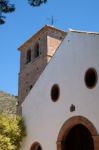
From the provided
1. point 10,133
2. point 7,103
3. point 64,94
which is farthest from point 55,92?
point 7,103

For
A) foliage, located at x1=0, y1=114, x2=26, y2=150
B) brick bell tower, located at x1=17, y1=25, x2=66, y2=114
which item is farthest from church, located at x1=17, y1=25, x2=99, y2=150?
brick bell tower, located at x1=17, y1=25, x2=66, y2=114

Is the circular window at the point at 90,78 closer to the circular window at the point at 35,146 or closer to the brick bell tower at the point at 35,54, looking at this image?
the circular window at the point at 35,146

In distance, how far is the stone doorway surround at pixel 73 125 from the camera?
13.8 meters

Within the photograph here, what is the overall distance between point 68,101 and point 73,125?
3.46ft

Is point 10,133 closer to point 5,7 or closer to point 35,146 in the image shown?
point 35,146

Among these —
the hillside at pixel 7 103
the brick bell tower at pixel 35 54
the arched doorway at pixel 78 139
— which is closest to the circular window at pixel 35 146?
the arched doorway at pixel 78 139

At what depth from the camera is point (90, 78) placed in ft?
48.1

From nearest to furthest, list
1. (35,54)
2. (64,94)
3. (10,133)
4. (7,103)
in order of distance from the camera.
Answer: (64,94) < (10,133) < (35,54) < (7,103)

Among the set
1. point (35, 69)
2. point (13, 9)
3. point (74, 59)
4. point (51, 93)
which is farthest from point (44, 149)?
point (35, 69)

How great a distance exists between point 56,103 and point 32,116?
6.46 ft

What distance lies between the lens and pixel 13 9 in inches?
478

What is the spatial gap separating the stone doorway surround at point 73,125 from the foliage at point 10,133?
252cm

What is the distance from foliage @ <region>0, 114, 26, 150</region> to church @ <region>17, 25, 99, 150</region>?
411 millimetres

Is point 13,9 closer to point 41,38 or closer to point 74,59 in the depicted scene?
point 74,59
